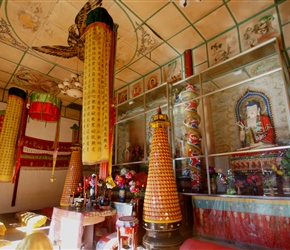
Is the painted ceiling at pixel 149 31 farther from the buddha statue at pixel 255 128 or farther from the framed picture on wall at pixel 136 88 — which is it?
the buddha statue at pixel 255 128

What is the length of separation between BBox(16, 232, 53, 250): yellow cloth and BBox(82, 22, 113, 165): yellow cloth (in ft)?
4.90

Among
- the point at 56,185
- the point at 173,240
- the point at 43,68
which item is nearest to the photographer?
the point at 173,240

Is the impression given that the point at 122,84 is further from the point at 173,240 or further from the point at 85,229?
the point at 173,240

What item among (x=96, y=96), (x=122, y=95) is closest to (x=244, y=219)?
(x=96, y=96)

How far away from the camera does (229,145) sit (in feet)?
11.1

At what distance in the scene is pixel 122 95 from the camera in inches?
208

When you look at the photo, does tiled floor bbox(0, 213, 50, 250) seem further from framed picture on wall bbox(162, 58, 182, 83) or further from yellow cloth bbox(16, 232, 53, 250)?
framed picture on wall bbox(162, 58, 182, 83)

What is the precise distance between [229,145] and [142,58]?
248 centimetres

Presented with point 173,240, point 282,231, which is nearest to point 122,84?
point 173,240

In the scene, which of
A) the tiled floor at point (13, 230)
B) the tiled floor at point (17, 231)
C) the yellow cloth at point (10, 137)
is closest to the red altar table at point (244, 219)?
the tiled floor at point (17, 231)

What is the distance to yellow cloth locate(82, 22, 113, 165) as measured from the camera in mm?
2275

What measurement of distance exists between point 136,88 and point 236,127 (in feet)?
8.53

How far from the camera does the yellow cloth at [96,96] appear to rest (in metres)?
2.28

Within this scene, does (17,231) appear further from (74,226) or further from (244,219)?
(244,219)
